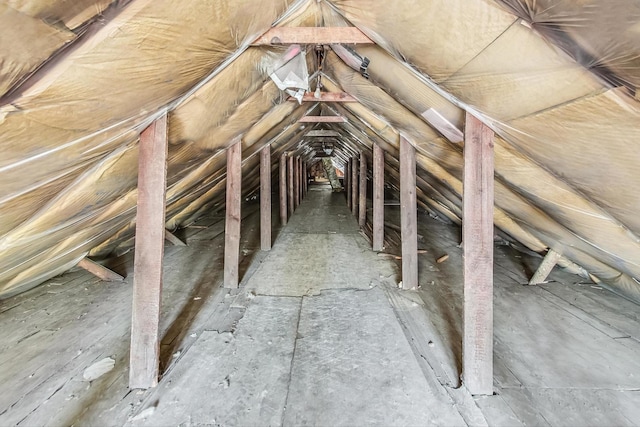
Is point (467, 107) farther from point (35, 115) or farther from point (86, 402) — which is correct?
point (86, 402)

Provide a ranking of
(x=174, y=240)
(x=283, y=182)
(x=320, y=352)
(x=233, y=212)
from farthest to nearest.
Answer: (x=283, y=182) → (x=174, y=240) → (x=233, y=212) → (x=320, y=352)

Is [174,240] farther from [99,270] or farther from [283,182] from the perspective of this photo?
[283,182]

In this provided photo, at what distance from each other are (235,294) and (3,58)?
2679mm

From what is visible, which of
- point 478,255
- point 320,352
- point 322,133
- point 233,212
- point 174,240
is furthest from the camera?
point 322,133

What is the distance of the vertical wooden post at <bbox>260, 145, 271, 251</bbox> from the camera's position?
4.22m

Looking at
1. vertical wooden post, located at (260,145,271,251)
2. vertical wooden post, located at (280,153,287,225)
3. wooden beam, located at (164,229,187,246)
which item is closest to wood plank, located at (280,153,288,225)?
vertical wooden post, located at (280,153,287,225)

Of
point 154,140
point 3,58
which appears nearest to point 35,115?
point 3,58

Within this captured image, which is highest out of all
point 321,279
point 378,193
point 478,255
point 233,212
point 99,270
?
point 378,193

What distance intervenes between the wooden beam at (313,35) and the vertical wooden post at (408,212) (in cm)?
154

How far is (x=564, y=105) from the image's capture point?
95cm

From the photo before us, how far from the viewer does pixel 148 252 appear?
5.34 feet

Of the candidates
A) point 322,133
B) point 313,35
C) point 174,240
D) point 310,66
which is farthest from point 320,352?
point 322,133

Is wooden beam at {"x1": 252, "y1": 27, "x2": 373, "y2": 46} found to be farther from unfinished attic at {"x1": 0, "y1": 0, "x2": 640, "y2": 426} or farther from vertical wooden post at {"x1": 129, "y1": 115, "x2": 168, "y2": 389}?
vertical wooden post at {"x1": 129, "y1": 115, "x2": 168, "y2": 389}

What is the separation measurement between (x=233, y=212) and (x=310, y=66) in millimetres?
1607
